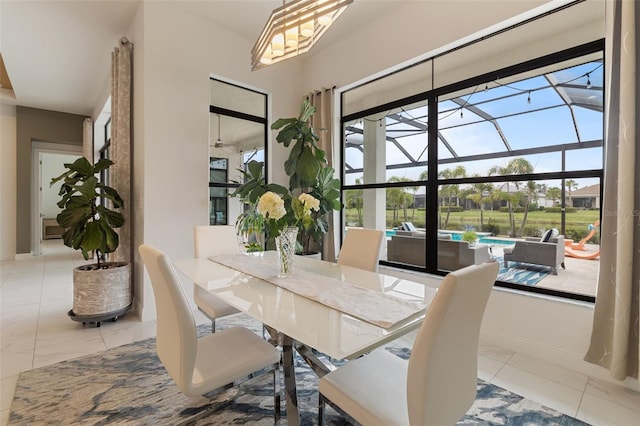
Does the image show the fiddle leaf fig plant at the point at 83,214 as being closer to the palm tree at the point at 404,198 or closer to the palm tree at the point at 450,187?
the palm tree at the point at 404,198

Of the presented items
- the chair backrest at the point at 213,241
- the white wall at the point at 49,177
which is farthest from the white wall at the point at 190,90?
the white wall at the point at 49,177

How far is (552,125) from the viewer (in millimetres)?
2523

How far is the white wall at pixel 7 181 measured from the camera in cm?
602

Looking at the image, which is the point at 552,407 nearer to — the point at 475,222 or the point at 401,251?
the point at 475,222

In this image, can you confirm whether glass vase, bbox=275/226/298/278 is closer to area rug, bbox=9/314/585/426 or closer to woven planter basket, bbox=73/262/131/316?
area rug, bbox=9/314/585/426

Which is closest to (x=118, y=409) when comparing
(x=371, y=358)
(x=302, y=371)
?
(x=302, y=371)

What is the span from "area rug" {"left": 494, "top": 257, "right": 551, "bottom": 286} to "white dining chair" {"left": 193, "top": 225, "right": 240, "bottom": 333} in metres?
2.34

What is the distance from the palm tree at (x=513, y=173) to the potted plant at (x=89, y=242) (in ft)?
12.5

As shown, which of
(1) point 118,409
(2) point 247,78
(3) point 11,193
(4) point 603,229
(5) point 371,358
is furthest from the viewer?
(3) point 11,193

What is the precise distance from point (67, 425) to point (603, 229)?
11.5 feet

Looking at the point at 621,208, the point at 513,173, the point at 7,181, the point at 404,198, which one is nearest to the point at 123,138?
the point at 404,198

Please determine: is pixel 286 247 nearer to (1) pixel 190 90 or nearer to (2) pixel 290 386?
(2) pixel 290 386

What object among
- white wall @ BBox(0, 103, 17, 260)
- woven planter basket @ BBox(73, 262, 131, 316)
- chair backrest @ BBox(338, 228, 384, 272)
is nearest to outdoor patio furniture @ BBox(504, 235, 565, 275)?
chair backrest @ BBox(338, 228, 384, 272)

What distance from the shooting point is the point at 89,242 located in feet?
9.36
